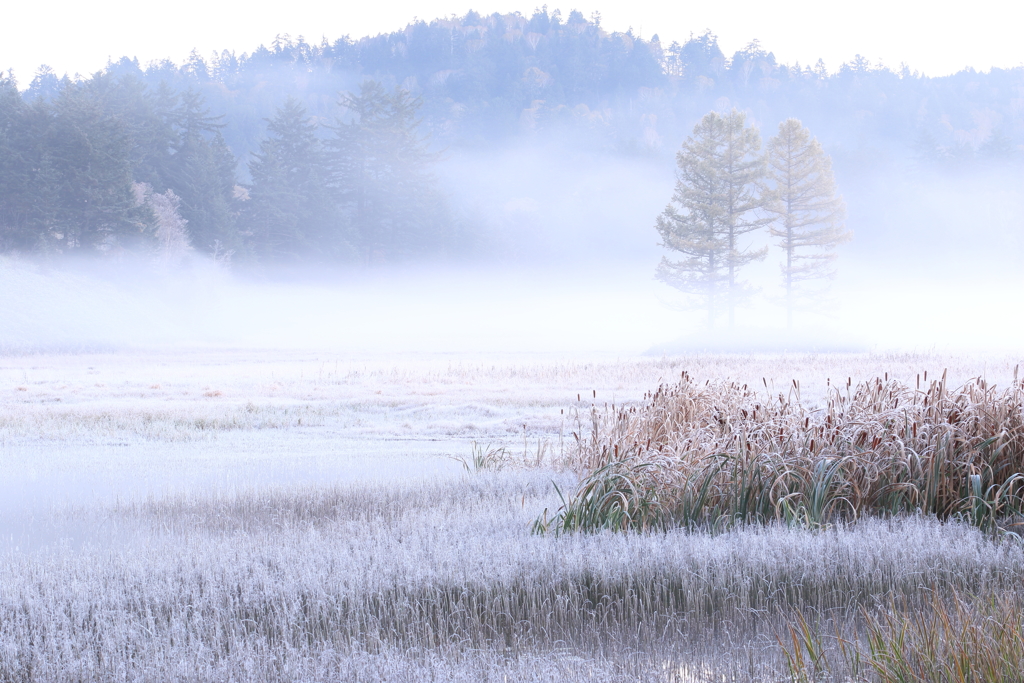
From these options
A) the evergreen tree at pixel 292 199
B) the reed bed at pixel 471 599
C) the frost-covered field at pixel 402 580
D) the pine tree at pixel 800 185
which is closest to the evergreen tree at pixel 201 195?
the evergreen tree at pixel 292 199

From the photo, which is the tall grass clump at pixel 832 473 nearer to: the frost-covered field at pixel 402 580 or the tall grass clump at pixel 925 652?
the frost-covered field at pixel 402 580

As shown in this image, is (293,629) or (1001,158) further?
(1001,158)

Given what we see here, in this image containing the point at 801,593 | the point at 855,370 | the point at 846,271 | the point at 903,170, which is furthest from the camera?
the point at 903,170

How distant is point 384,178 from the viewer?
6744 cm

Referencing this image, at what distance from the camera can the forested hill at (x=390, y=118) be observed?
45781mm

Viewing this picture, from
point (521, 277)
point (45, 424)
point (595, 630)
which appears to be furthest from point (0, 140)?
point (595, 630)

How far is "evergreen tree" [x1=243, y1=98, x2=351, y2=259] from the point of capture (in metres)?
59.4

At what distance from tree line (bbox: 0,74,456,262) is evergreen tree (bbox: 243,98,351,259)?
3.6 inches

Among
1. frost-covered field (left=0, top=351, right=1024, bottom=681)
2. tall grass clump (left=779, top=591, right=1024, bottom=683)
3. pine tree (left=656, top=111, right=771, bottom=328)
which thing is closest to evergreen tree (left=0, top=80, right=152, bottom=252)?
pine tree (left=656, top=111, right=771, bottom=328)

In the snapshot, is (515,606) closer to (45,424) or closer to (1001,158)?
(45,424)

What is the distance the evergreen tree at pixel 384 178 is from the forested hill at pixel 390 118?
0.63 feet

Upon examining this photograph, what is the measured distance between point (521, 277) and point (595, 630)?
246ft

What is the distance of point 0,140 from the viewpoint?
4397cm

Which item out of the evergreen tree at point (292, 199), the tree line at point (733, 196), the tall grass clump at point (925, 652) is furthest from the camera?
the evergreen tree at point (292, 199)
